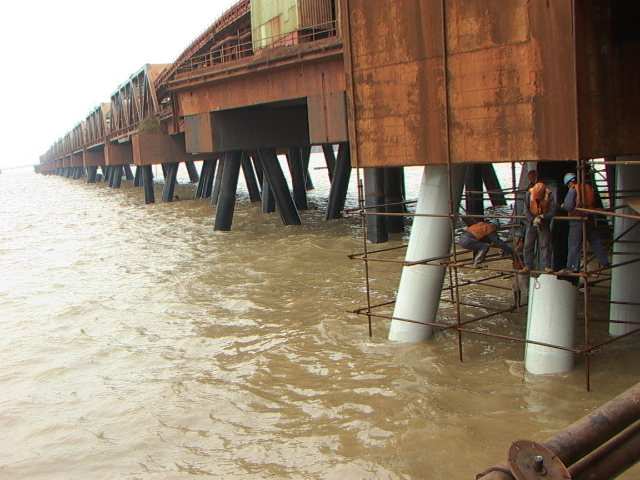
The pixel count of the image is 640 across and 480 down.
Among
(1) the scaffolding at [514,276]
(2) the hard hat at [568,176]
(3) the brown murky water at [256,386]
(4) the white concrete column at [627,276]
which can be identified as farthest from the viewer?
(4) the white concrete column at [627,276]

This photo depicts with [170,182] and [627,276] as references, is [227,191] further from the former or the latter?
[170,182]

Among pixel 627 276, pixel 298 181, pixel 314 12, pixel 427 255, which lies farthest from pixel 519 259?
pixel 298 181

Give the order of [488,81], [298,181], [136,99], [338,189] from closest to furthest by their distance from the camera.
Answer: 1. [488,81]
2. [338,189]
3. [298,181]
4. [136,99]

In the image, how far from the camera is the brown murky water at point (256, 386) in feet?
26.0

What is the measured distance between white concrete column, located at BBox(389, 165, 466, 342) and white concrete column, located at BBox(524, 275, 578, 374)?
2218mm

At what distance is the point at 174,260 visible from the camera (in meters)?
21.3

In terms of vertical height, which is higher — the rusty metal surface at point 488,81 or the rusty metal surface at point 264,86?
the rusty metal surface at point 264,86

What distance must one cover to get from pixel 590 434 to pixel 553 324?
6767mm

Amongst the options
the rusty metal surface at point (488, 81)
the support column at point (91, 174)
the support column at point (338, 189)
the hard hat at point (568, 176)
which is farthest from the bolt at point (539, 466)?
the support column at point (91, 174)

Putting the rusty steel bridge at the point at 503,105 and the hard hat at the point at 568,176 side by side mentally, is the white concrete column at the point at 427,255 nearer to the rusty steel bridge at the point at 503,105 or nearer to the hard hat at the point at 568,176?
the rusty steel bridge at the point at 503,105

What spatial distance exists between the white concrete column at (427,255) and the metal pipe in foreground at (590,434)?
8.42 meters

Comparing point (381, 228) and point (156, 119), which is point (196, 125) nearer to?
point (381, 228)

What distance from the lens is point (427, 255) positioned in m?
11.5

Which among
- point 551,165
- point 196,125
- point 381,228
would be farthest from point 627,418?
point 196,125
